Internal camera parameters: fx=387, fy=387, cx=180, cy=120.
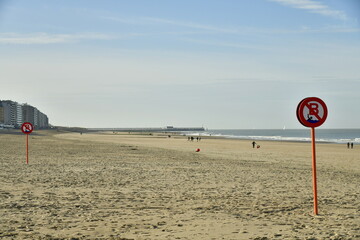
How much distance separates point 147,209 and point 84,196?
7.59 ft

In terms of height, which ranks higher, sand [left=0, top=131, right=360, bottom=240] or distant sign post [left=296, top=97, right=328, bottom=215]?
distant sign post [left=296, top=97, right=328, bottom=215]

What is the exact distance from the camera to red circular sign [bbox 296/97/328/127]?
7.43m

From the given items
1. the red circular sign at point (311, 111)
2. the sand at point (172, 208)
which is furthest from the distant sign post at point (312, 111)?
the sand at point (172, 208)

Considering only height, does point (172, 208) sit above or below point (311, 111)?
below

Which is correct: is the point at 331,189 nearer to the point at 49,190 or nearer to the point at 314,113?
the point at 314,113

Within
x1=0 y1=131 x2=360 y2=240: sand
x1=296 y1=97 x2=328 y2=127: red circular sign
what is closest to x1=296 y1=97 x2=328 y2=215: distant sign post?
x1=296 y1=97 x2=328 y2=127: red circular sign

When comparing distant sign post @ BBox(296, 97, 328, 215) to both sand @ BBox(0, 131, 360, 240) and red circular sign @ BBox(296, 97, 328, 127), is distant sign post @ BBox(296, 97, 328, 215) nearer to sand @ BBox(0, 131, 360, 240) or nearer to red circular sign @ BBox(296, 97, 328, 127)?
red circular sign @ BBox(296, 97, 328, 127)

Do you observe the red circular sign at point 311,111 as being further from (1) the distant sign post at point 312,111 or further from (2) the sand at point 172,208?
(2) the sand at point 172,208

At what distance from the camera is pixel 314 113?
24.5ft

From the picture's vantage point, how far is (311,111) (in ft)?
24.5

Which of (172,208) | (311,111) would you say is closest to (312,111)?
(311,111)

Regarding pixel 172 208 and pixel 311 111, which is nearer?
pixel 311 111

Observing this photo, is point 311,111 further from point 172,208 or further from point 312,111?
point 172,208

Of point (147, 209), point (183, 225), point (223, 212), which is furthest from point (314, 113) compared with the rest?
point (147, 209)
